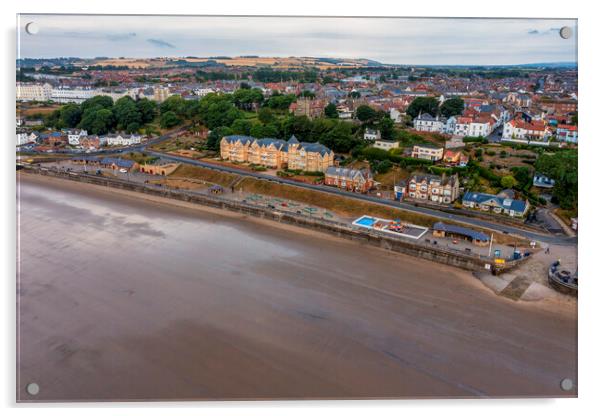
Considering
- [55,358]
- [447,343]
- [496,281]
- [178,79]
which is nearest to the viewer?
[55,358]

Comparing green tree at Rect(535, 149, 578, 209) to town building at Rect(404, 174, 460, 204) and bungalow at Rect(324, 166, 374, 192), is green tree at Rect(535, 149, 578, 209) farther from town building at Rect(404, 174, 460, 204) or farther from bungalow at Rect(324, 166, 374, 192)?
bungalow at Rect(324, 166, 374, 192)

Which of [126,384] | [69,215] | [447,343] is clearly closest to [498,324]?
[447,343]

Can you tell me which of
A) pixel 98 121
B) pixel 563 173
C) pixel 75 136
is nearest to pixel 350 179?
pixel 563 173

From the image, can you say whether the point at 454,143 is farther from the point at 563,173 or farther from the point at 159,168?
the point at 159,168

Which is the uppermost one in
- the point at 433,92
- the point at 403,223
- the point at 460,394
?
the point at 433,92

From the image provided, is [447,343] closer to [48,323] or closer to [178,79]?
[48,323]

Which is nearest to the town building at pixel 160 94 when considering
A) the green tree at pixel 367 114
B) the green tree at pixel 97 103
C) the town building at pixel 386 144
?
the green tree at pixel 97 103

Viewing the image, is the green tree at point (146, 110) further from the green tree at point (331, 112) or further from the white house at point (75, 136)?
the green tree at point (331, 112)
